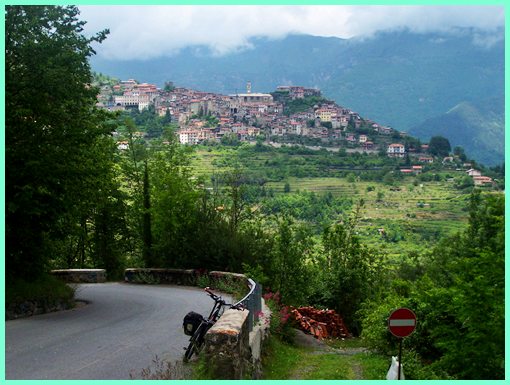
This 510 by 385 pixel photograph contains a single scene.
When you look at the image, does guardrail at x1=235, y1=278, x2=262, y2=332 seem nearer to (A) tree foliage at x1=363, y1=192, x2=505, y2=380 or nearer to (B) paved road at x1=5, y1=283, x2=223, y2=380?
(B) paved road at x1=5, y1=283, x2=223, y2=380

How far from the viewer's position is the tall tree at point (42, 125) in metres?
16.5

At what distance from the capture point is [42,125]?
17.2m

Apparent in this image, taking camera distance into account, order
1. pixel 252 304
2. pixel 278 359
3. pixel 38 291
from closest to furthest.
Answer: pixel 252 304
pixel 278 359
pixel 38 291

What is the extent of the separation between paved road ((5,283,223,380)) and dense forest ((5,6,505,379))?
2022 mm

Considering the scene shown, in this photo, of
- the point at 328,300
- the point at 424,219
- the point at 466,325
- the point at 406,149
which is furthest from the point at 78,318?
the point at 406,149

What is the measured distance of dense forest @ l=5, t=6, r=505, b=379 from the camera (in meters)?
13.4

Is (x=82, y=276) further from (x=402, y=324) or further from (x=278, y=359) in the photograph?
(x=402, y=324)

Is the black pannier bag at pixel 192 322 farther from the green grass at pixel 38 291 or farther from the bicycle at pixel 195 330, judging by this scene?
the green grass at pixel 38 291

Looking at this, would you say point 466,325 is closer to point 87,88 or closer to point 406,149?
point 87,88

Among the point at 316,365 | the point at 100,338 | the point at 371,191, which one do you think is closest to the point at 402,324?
the point at 316,365

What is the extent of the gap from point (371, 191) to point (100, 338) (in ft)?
349

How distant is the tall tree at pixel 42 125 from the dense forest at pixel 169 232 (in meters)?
0.04

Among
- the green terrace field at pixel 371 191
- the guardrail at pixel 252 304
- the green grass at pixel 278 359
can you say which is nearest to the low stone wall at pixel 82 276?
the green grass at pixel 278 359

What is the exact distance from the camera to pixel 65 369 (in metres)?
10.2
